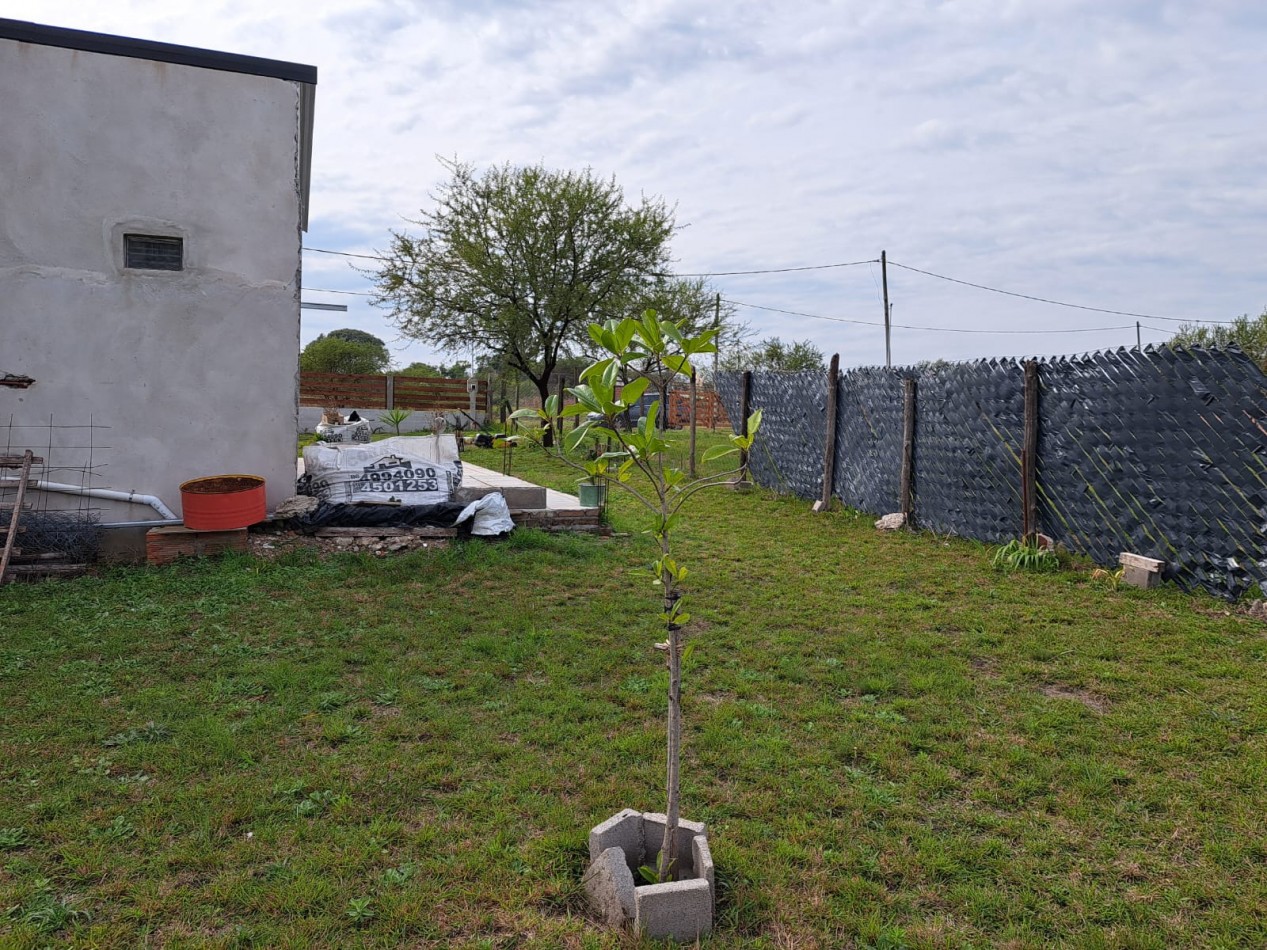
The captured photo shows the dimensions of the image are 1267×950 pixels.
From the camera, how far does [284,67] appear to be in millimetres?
6109

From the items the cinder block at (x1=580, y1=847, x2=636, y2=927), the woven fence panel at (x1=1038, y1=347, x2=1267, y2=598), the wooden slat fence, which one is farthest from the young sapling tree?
the wooden slat fence

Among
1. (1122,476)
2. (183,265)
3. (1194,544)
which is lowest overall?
(1194,544)

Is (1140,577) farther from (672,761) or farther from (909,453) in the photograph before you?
(672,761)

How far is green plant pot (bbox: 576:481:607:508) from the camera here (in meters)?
7.37

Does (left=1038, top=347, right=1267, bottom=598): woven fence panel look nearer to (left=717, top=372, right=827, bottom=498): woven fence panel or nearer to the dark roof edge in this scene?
(left=717, top=372, right=827, bottom=498): woven fence panel

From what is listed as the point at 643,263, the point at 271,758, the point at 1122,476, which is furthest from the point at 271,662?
the point at 643,263

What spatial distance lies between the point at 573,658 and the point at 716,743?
1162 millimetres

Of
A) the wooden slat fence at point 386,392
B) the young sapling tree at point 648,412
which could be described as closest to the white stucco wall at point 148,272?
the young sapling tree at point 648,412

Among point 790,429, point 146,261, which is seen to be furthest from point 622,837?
point 790,429

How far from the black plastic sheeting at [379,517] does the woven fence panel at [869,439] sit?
423cm

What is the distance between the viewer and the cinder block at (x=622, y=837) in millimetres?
2139

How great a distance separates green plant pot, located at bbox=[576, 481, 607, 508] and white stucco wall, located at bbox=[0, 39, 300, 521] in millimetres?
2687

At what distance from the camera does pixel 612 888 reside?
200 cm

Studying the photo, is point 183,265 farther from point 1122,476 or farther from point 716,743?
point 1122,476
